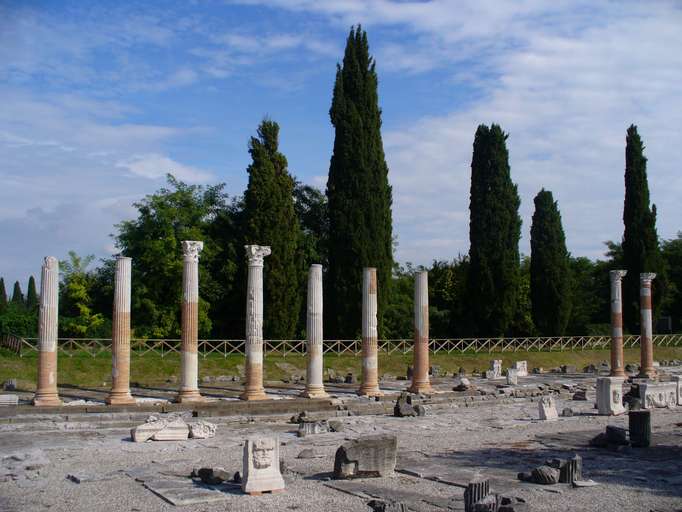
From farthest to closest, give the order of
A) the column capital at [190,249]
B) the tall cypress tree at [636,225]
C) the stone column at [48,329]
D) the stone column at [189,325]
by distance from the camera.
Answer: the tall cypress tree at [636,225] → the column capital at [190,249] → the stone column at [189,325] → the stone column at [48,329]

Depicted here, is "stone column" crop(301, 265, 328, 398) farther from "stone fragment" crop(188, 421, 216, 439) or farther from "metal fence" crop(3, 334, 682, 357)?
"metal fence" crop(3, 334, 682, 357)

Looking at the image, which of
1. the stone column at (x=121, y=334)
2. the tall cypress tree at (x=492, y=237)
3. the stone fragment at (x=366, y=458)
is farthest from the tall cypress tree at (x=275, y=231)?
the stone fragment at (x=366, y=458)

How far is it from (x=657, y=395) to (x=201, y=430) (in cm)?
1648

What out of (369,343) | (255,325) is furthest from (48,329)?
(369,343)

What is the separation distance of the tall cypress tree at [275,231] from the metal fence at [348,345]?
1.64 meters

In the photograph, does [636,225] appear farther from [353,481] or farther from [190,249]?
[353,481]

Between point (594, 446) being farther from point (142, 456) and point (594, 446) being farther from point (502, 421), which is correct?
point (142, 456)

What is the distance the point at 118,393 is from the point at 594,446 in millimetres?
13845

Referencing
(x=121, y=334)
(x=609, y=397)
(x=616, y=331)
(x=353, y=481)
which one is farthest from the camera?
(x=616, y=331)

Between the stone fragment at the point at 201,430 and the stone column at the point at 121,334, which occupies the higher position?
the stone column at the point at 121,334

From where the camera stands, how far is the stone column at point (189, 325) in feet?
79.2

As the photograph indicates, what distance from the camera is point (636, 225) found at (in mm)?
51562

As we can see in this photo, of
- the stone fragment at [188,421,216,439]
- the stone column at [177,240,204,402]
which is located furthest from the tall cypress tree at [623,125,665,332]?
the stone fragment at [188,421,216,439]

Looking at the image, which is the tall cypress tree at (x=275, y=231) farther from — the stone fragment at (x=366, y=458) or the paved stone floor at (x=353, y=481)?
the stone fragment at (x=366, y=458)
